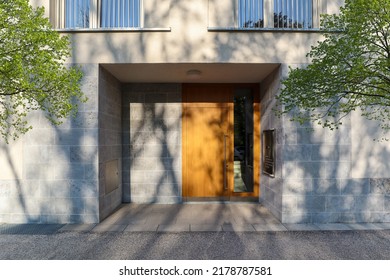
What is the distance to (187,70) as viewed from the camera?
6.42 meters

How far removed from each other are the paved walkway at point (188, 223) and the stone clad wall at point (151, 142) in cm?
75

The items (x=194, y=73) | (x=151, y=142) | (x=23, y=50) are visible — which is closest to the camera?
(x=23, y=50)

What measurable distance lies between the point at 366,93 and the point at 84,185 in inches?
253

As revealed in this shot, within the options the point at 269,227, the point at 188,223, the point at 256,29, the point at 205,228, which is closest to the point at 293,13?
the point at 256,29

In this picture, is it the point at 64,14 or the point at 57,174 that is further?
the point at 64,14

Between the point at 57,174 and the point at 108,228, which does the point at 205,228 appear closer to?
the point at 108,228

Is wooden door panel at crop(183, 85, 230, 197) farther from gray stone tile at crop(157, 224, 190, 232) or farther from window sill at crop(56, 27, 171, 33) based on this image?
window sill at crop(56, 27, 171, 33)

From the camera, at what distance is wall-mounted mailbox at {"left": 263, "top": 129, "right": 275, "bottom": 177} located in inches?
254

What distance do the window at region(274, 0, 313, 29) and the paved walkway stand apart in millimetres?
5358

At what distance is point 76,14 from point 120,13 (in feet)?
3.94

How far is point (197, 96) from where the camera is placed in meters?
7.70

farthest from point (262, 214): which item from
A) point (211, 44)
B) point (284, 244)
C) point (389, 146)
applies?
point (211, 44)

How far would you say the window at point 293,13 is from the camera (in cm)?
635

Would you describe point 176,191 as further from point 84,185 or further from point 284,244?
point 284,244
